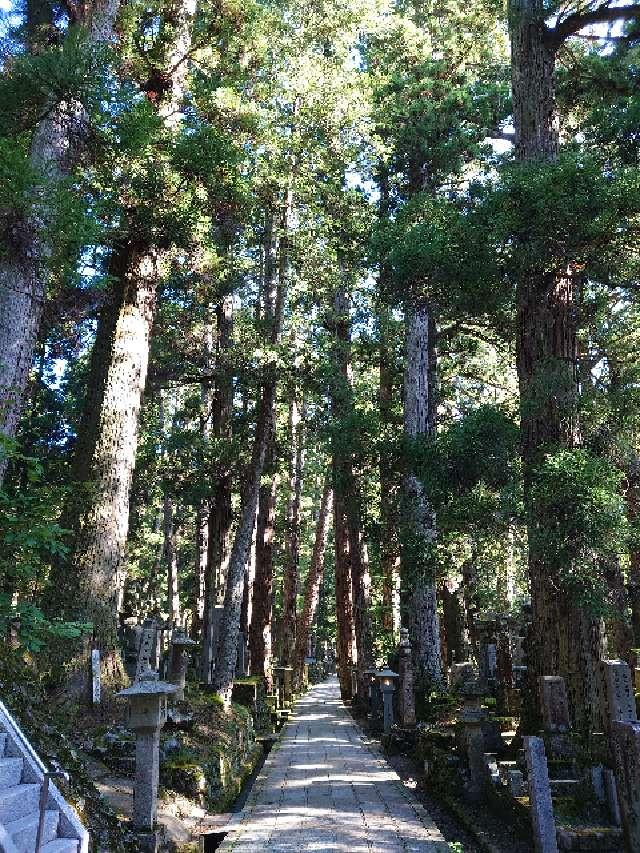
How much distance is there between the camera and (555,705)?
23.0 ft

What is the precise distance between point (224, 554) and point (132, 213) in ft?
30.1

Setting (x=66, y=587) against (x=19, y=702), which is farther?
(x=66, y=587)

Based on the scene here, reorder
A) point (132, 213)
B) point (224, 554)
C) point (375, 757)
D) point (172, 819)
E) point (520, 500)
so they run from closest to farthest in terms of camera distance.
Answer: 1. point (172, 819)
2. point (520, 500)
3. point (132, 213)
4. point (375, 757)
5. point (224, 554)

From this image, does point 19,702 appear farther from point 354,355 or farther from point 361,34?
A: point 361,34

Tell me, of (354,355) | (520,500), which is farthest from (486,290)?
(354,355)

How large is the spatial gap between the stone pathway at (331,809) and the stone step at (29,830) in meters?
2.10

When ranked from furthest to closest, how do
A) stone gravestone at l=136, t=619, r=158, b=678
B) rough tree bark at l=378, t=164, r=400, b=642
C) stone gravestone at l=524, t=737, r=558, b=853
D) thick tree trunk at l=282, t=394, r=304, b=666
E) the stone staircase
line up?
thick tree trunk at l=282, t=394, r=304, b=666
rough tree bark at l=378, t=164, r=400, b=642
stone gravestone at l=136, t=619, r=158, b=678
stone gravestone at l=524, t=737, r=558, b=853
the stone staircase

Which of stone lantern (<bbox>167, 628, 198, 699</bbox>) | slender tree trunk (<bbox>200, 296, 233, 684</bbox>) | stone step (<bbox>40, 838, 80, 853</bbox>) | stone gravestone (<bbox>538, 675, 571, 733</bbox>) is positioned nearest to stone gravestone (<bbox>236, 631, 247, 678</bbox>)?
slender tree trunk (<bbox>200, 296, 233, 684</bbox>)

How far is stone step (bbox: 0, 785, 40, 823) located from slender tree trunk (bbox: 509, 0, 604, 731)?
209 inches

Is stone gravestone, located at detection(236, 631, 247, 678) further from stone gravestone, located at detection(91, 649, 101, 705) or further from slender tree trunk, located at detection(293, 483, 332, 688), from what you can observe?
slender tree trunk, located at detection(293, 483, 332, 688)

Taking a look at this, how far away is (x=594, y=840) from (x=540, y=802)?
1.56 ft

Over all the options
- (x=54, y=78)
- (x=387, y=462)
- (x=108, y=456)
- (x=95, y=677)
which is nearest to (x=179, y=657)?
(x=95, y=677)

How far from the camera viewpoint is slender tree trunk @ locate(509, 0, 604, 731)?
296 inches

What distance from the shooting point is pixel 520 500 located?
27.3ft
